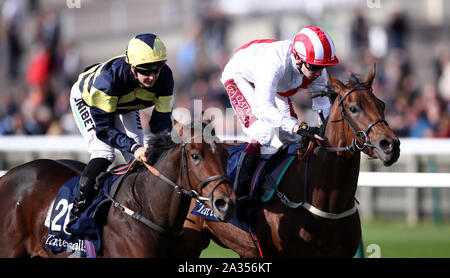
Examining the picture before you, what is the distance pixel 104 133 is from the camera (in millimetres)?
5004

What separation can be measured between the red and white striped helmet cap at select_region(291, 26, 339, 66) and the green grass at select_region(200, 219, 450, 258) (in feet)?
6.01

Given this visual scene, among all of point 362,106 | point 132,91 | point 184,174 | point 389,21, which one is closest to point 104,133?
point 132,91

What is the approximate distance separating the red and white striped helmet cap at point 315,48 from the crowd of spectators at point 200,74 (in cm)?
373

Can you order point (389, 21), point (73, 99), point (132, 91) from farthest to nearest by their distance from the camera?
point (389, 21) → point (73, 99) → point (132, 91)

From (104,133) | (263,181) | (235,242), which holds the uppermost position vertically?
(104,133)

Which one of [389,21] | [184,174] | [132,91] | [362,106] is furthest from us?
[389,21]

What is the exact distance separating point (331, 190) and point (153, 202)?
3.66 feet

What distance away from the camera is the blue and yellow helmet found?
483cm

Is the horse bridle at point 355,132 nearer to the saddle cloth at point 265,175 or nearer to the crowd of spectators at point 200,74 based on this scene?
the saddle cloth at point 265,175

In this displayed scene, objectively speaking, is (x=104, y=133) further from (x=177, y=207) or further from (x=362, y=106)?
(x=362, y=106)


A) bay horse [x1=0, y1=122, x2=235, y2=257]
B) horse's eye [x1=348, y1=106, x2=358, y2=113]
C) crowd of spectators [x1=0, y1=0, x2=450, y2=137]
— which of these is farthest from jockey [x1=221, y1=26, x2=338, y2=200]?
crowd of spectators [x1=0, y1=0, x2=450, y2=137]

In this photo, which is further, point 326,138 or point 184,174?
point 326,138

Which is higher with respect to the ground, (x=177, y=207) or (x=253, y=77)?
(x=253, y=77)

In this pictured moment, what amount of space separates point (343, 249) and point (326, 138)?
27.3 inches
